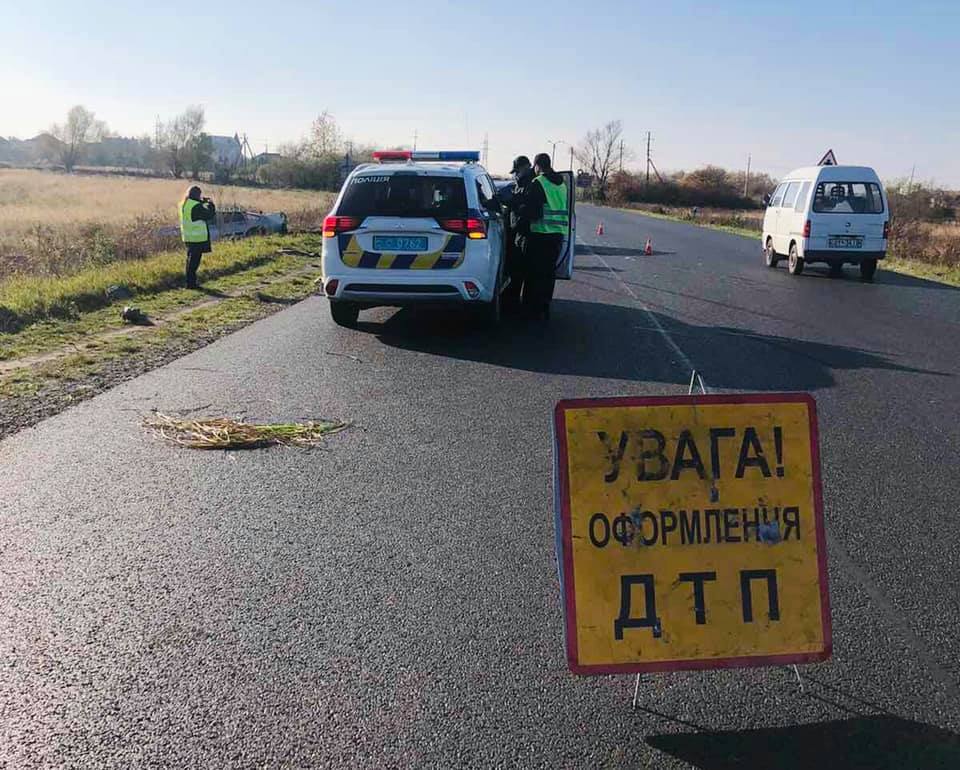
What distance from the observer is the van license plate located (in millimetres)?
19938

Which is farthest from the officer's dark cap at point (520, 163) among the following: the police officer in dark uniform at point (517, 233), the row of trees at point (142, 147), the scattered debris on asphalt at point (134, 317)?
the row of trees at point (142, 147)

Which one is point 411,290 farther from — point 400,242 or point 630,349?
point 630,349

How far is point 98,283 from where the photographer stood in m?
14.9

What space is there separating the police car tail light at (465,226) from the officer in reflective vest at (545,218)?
1381 millimetres

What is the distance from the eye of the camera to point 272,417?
7.43 m

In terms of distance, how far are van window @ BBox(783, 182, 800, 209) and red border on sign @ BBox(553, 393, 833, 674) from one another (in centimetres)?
1855

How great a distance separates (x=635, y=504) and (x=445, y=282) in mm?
7649

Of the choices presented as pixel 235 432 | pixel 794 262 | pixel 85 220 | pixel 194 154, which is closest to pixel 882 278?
pixel 794 262

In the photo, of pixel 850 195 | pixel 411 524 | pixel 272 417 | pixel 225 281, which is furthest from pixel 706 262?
pixel 411 524

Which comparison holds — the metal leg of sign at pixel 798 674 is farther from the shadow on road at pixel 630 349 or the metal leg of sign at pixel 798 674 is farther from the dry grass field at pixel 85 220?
the dry grass field at pixel 85 220

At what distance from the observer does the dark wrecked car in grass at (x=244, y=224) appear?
28875 millimetres

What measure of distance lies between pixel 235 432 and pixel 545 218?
6.27 metres

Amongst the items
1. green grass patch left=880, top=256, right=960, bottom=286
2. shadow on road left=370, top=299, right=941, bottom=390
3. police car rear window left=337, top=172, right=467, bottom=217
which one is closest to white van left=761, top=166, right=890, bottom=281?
green grass patch left=880, top=256, right=960, bottom=286

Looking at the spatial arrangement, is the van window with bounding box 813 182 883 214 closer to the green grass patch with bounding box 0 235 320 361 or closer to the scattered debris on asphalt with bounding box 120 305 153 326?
the green grass patch with bounding box 0 235 320 361
